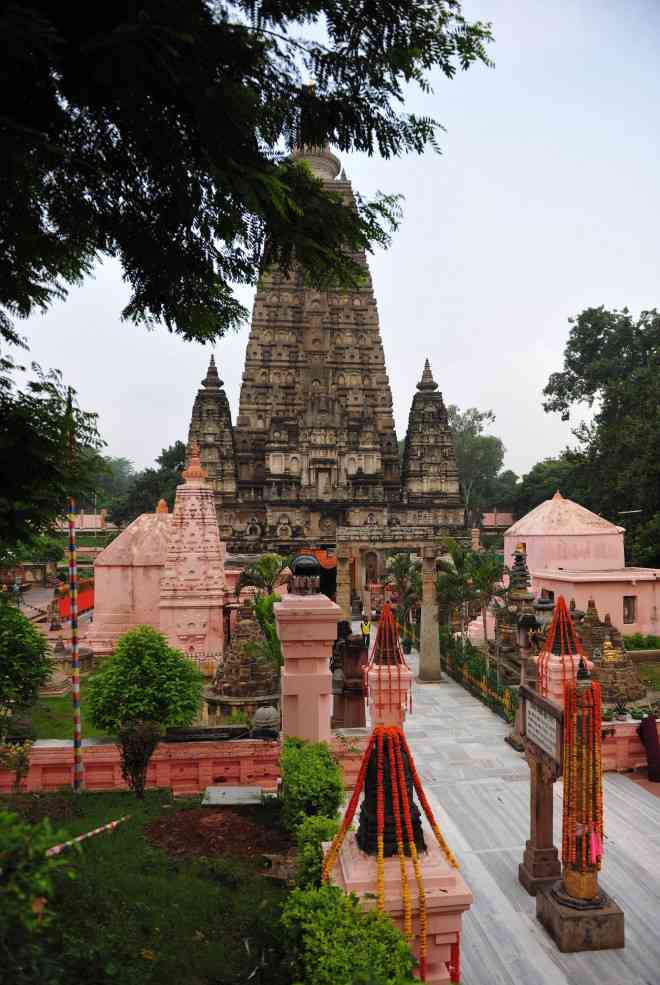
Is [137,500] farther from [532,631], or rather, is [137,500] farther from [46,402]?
→ [46,402]

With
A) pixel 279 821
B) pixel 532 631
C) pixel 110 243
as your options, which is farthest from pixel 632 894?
pixel 110 243

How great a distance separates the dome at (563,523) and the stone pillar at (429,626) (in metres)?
9.80

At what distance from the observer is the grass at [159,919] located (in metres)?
4.48

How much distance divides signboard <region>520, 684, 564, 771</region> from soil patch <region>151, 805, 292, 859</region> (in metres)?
3.00

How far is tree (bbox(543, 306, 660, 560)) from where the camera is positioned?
32500mm

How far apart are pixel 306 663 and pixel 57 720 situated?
961 centimetres

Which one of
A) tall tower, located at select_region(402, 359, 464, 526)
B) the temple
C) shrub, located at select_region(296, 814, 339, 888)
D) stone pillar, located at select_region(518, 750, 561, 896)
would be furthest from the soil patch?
tall tower, located at select_region(402, 359, 464, 526)

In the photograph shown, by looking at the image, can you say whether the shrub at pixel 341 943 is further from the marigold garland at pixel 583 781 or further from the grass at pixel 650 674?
the grass at pixel 650 674

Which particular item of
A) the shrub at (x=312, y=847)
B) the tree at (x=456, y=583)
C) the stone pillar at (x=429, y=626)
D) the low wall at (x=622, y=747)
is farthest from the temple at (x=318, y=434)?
the shrub at (x=312, y=847)

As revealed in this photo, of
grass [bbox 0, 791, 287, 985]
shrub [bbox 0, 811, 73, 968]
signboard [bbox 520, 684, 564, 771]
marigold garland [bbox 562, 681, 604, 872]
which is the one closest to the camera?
shrub [bbox 0, 811, 73, 968]

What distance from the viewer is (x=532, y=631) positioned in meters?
14.6

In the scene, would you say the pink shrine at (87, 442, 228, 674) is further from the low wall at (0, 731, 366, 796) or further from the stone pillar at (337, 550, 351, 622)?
the low wall at (0, 731, 366, 796)

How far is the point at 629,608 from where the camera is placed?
80.3 feet

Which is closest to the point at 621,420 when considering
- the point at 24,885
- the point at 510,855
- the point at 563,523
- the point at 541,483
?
the point at 563,523
